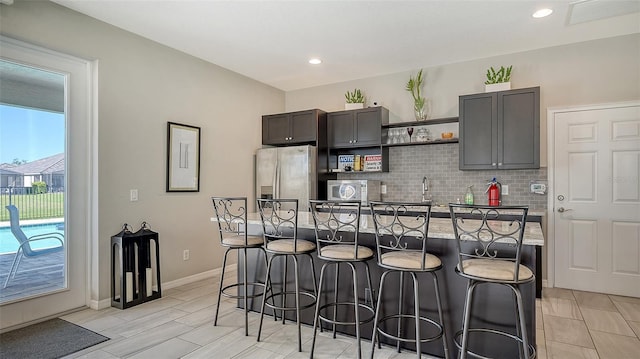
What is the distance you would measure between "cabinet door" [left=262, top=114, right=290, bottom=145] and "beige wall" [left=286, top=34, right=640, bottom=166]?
4.72ft

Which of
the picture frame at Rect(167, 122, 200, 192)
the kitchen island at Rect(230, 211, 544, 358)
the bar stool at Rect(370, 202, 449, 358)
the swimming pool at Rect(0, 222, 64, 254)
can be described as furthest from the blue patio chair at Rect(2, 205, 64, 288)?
the bar stool at Rect(370, 202, 449, 358)

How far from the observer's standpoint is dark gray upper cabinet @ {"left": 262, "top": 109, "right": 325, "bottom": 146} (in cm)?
499

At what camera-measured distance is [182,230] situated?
4.09 meters

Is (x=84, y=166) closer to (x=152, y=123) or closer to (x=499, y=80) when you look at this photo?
(x=152, y=123)

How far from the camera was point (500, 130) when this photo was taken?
3.97 meters

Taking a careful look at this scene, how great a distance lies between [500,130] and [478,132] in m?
0.23

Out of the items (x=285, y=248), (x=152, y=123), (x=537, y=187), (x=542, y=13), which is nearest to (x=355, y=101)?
(x=542, y=13)

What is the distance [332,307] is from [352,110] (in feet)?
9.72

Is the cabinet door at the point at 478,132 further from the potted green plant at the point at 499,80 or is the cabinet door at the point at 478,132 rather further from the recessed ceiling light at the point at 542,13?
the recessed ceiling light at the point at 542,13

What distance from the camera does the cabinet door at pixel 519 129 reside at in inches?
150

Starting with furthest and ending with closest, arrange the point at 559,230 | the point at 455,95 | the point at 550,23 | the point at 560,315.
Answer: the point at 455,95 < the point at 559,230 < the point at 550,23 < the point at 560,315

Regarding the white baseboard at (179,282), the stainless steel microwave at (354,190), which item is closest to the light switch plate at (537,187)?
the stainless steel microwave at (354,190)

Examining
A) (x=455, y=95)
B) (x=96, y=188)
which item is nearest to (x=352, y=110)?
(x=455, y=95)

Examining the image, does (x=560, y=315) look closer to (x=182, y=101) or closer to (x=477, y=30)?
(x=477, y=30)
